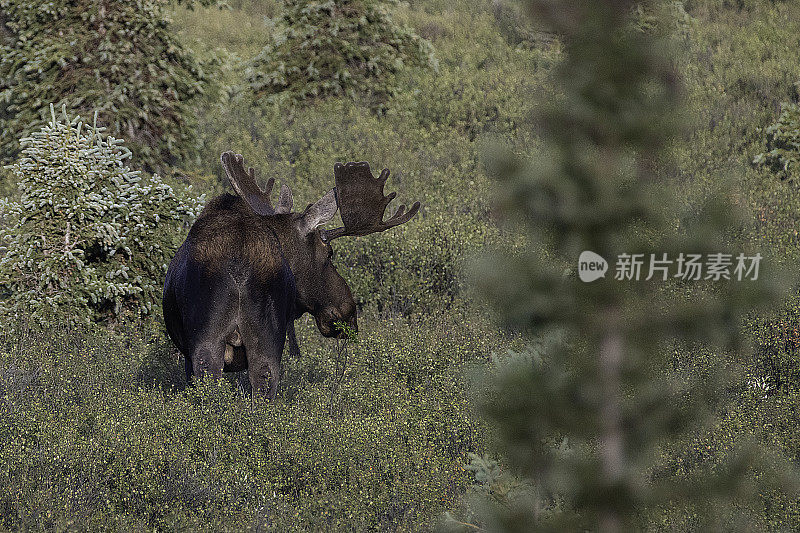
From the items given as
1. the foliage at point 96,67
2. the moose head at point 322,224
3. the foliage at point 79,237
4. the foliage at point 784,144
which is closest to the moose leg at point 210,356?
the moose head at point 322,224

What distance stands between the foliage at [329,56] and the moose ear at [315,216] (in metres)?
12.3

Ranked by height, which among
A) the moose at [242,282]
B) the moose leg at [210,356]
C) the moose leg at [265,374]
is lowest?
the moose leg at [265,374]

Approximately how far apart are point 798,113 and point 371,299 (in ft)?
31.9

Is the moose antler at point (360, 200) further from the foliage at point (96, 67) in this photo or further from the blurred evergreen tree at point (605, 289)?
the foliage at point (96, 67)

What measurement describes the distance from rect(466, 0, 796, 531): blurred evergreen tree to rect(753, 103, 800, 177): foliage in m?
14.1

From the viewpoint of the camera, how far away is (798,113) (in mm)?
17188

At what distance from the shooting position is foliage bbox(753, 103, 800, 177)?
1614cm

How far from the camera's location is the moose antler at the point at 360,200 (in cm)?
779

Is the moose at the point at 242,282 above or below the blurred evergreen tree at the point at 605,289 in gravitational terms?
below

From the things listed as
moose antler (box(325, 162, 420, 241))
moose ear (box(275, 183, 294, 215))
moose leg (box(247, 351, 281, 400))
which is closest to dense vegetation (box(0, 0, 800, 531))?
moose leg (box(247, 351, 281, 400))

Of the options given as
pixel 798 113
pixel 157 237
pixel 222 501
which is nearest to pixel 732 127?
pixel 798 113

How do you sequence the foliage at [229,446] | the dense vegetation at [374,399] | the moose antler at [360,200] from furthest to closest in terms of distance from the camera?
the moose antler at [360,200] < the foliage at [229,446] < the dense vegetation at [374,399]

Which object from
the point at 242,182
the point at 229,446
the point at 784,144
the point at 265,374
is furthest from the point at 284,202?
the point at 784,144

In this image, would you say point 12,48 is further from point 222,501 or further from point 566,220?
point 566,220
